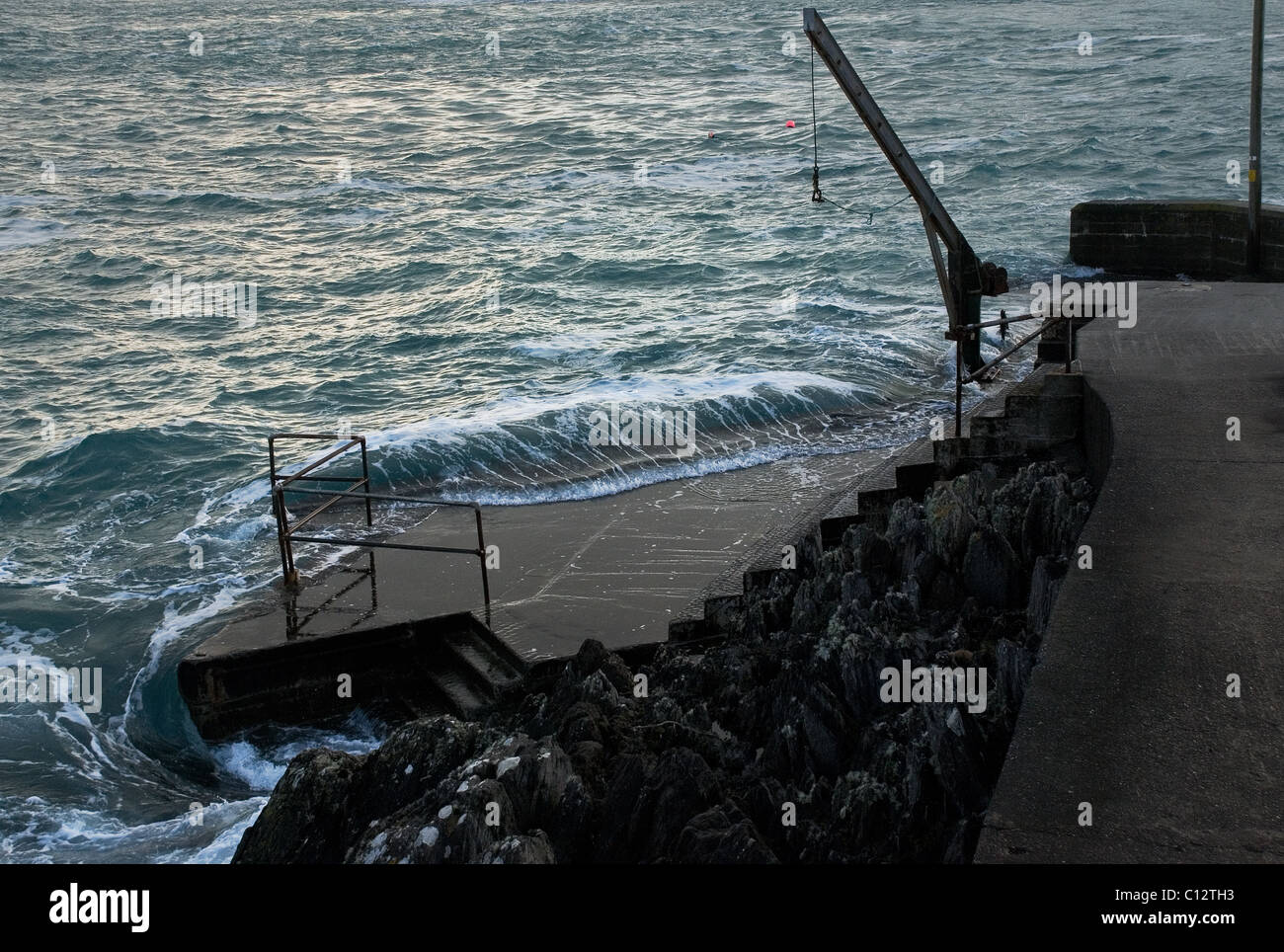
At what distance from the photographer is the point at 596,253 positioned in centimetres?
2947

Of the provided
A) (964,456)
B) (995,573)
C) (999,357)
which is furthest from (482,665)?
(999,357)

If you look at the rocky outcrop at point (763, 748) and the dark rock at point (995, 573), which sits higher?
the dark rock at point (995, 573)

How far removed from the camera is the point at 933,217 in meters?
17.1

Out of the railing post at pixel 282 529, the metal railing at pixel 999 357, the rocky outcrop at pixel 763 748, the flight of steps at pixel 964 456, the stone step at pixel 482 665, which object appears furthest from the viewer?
the railing post at pixel 282 529

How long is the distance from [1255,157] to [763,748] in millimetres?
15599

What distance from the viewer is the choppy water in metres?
13.2

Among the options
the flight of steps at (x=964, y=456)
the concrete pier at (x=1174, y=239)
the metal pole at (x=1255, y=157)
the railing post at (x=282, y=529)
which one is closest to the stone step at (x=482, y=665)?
the flight of steps at (x=964, y=456)

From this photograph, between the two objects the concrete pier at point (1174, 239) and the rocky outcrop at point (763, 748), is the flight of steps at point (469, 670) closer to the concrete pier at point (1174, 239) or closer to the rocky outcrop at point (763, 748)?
the rocky outcrop at point (763, 748)

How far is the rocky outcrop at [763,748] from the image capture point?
592cm

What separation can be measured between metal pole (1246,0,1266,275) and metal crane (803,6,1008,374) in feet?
15.1

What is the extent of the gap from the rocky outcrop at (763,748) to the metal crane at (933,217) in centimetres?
776

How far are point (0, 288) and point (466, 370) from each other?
39.7 feet

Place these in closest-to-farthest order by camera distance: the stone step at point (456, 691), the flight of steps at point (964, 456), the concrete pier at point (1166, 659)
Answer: the concrete pier at point (1166, 659) < the stone step at point (456, 691) < the flight of steps at point (964, 456)

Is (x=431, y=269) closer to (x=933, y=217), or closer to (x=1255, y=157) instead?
(x=933, y=217)
